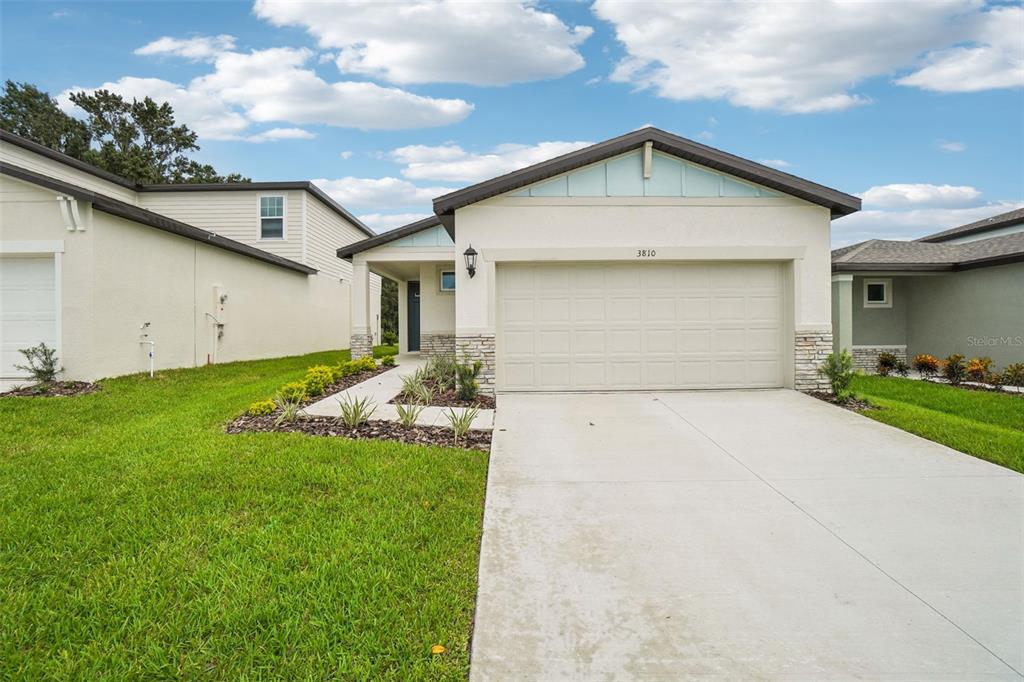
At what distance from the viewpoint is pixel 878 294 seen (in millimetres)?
14203

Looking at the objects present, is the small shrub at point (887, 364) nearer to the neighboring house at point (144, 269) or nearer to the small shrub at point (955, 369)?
the small shrub at point (955, 369)

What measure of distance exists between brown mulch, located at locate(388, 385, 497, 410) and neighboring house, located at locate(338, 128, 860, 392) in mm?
528

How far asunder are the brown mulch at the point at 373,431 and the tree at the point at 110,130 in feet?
94.0

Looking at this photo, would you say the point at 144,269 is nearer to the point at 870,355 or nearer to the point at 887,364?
the point at 887,364

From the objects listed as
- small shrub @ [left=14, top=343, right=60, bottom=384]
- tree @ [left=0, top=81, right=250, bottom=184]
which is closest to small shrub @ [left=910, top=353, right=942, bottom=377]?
small shrub @ [left=14, top=343, right=60, bottom=384]

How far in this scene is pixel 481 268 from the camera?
9.39 meters

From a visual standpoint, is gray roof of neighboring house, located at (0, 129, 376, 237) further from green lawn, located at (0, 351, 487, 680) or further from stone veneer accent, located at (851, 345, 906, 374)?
stone veneer accent, located at (851, 345, 906, 374)

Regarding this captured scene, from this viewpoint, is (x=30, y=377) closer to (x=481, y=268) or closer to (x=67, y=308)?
(x=67, y=308)

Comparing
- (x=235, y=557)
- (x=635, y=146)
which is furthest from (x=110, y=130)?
(x=235, y=557)

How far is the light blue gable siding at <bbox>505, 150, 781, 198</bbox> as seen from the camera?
30.9ft

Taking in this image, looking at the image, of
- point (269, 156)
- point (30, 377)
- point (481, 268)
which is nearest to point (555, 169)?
point (481, 268)

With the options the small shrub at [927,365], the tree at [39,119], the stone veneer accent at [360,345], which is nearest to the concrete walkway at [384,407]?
the stone veneer accent at [360,345]

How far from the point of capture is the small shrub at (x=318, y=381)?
898cm

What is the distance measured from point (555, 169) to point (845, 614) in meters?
7.71
